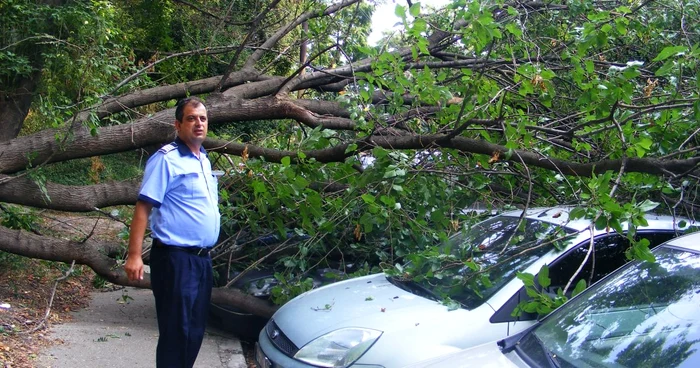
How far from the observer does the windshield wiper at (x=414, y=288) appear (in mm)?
4354

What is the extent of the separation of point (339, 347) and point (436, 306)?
0.64 m

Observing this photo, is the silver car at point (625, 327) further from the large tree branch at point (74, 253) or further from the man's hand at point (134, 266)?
the large tree branch at point (74, 253)

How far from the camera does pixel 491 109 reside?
17.6 ft

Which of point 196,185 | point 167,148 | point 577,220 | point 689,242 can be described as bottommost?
point 577,220

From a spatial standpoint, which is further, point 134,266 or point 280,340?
point 280,340

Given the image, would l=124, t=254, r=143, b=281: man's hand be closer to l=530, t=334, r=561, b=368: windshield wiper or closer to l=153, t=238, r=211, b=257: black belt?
l=153, t=238, r=211, b=257: black belt

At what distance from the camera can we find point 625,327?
121 inches

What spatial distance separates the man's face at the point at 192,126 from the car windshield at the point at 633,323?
2.24 meters

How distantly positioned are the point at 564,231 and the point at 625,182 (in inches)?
35.6

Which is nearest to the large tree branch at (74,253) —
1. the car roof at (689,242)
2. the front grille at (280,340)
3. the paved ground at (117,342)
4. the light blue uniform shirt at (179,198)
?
the paved ground at (117,342)

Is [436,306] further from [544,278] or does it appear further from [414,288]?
[544,278]

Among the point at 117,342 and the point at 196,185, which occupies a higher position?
the point at 196,185

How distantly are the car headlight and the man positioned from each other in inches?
27.4

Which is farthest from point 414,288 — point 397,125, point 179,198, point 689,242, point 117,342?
point 117,342
